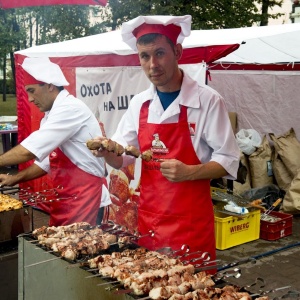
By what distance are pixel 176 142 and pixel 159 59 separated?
0.52m

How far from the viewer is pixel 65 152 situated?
12.7 ft

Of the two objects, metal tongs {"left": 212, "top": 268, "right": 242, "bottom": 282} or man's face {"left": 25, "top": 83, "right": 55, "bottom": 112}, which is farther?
man's face {"left": 25, "top": 83, "right": 55, "bottom": 112}

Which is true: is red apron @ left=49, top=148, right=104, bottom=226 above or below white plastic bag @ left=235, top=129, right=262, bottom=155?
above

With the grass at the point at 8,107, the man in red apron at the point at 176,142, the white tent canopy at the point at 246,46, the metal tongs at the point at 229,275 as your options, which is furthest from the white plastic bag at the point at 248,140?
the grass at the point at 8,107

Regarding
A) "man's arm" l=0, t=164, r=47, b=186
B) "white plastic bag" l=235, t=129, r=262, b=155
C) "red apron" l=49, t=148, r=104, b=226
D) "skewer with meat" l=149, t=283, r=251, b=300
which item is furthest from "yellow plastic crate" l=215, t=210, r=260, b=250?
"skewer with meat" l=149, t=283, r=251, b=300

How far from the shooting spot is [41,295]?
2854 mm

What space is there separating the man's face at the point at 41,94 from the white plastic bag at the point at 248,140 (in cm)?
486

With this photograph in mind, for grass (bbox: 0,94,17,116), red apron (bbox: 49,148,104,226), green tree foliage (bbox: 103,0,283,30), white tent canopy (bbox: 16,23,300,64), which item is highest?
green tree foliage (bbox: 103,0,283,30)

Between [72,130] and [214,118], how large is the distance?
4.34 feet

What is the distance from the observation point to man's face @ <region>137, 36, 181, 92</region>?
2.89 m

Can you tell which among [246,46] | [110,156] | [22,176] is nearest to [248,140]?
[246,46]

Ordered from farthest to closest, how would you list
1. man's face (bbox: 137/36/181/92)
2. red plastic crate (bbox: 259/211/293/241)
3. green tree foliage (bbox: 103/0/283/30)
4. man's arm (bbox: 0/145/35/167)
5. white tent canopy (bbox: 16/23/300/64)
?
green tree foliage (bbox: 103/0/283/30), red plastic crate (bbox: 259/211/293/241), white tent canopy (bbox: 16/23/300/64), man's arm (bbox: 0/145/35/167), man's face (bbox: 137/36/181/92)

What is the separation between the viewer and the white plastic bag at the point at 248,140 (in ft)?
26.8

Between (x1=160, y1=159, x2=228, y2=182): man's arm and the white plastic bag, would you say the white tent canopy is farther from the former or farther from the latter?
(x1=160, y1=159, x2=228, y2=182): man's arm
